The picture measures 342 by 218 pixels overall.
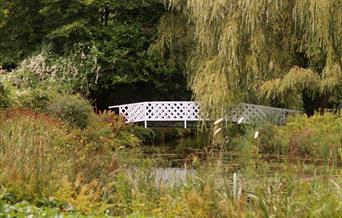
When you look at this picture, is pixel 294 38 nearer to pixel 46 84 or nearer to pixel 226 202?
pixel 46 84

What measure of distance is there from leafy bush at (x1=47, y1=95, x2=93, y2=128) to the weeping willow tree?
3.99m

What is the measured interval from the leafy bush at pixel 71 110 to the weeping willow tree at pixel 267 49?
3.99 m

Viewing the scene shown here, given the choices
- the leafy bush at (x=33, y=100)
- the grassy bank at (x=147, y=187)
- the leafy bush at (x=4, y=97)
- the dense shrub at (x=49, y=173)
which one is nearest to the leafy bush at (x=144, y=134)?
the leafy bush at (x=33, y=100)

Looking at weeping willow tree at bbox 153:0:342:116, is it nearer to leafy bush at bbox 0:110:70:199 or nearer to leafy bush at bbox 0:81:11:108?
leafy bush at bbox 0:81:11:108

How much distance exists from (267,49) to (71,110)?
5.85m

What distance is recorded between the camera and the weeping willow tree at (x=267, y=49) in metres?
16.2

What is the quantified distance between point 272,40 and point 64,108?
6254 mm

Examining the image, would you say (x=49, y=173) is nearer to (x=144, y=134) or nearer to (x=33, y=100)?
(x=33, y=100)

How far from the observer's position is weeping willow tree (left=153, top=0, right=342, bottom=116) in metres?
16.2

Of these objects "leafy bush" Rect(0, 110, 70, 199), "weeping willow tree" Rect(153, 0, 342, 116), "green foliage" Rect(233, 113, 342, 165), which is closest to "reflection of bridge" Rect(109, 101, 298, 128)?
"weeping willow tree" Rect(153, 0, 342, 116)

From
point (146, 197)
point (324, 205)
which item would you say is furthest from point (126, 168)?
point (324, 205)

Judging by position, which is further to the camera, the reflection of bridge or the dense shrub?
the reflection of bridge

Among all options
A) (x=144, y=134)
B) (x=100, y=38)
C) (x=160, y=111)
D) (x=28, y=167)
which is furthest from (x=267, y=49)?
(x=28, y=167)

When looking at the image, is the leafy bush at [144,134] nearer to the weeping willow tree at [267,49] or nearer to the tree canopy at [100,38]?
the tree canopy at [100,38]
